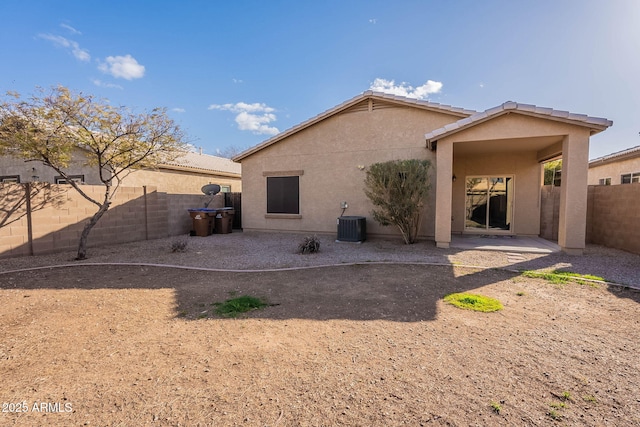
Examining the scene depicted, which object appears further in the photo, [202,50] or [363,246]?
[202,50]

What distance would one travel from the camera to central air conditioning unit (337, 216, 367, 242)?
1053 cm

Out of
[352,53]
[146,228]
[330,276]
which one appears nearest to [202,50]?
[352,53]

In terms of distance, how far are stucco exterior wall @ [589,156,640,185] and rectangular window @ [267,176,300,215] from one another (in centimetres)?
1663

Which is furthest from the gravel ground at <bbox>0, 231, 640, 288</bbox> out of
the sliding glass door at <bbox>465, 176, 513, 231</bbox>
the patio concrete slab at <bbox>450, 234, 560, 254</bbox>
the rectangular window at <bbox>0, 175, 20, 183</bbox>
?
the rectangular window at <bbox>0, 175, 20, 183</bbox>

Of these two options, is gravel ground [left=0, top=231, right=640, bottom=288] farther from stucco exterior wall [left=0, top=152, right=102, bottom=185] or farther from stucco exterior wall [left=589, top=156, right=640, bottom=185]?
stucco exterior wall [left=589, top=156, right=640, bottom=185]

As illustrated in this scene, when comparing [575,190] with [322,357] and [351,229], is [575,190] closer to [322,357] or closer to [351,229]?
[351,229]

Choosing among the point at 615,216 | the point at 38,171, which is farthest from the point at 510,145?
the point at 38,171

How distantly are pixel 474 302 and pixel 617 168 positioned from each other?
58.3 feet

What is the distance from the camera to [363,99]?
1124 cm

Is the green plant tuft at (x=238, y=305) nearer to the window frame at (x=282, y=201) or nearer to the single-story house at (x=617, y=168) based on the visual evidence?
the window frame at (x=282, y=201)

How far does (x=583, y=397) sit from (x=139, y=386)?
3.91 meters

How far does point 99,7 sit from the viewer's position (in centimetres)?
997

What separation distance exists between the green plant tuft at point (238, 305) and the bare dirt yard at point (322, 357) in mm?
172

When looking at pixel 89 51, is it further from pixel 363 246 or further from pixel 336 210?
pixel 363 246
